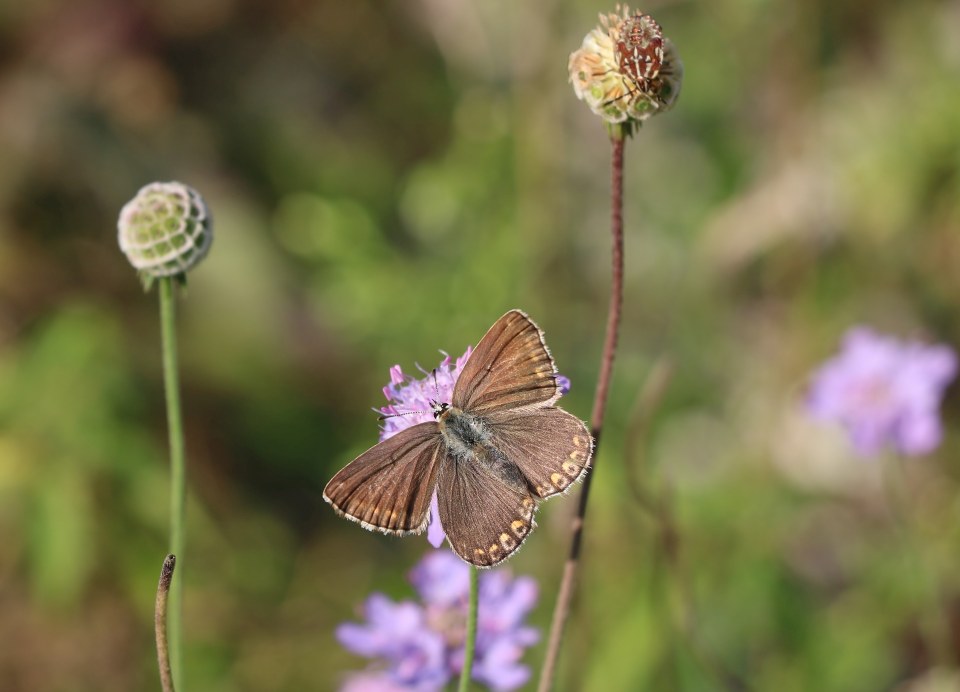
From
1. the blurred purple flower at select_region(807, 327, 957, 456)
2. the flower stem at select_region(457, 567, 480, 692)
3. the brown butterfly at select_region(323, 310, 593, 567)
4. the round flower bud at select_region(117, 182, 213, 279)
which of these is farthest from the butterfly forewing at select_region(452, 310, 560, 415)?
the blurred purple flower at select_region(807, 327, 957, 456)

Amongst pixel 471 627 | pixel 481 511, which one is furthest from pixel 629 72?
Answer: pixel 471 627

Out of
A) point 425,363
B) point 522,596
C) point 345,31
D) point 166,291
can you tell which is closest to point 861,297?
point 425,363

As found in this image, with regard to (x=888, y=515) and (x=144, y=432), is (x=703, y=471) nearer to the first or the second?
(x=888, y=515)

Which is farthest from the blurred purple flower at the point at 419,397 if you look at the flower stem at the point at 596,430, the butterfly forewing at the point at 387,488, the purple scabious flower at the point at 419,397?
the flower stem at the point at 596,430

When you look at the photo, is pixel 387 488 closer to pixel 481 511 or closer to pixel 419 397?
pixel 481 511

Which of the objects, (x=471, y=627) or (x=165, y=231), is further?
(x=165, y=231)

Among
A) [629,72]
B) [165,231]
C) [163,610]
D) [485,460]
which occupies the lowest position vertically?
[163,610]

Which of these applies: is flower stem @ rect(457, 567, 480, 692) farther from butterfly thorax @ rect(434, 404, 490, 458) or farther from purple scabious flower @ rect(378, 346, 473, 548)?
purple scabious flower @ rect(378, 346, 473, 548)
